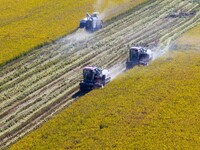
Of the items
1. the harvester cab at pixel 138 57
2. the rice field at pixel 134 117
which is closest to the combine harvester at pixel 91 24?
the harvester cab at pixel 138 57

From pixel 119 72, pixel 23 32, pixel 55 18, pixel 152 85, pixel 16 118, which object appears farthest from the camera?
pixel 55 18

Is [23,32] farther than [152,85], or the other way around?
[23,32]

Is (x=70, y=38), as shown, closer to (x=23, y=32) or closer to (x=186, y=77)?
(x=23, y=32)

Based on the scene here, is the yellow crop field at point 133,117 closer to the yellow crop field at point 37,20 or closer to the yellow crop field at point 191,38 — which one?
the yellow crop field at point 191,38

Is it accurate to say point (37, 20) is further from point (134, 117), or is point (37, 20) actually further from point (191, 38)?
point (134, 117)

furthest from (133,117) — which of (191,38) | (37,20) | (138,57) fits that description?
(37,20)

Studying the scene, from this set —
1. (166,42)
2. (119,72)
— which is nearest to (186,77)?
(119,72)

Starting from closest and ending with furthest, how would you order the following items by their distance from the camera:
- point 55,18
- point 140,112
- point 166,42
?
point 140,112 < point 166,42 < point 55,18

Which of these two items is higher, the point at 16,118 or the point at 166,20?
the point at 166,20
